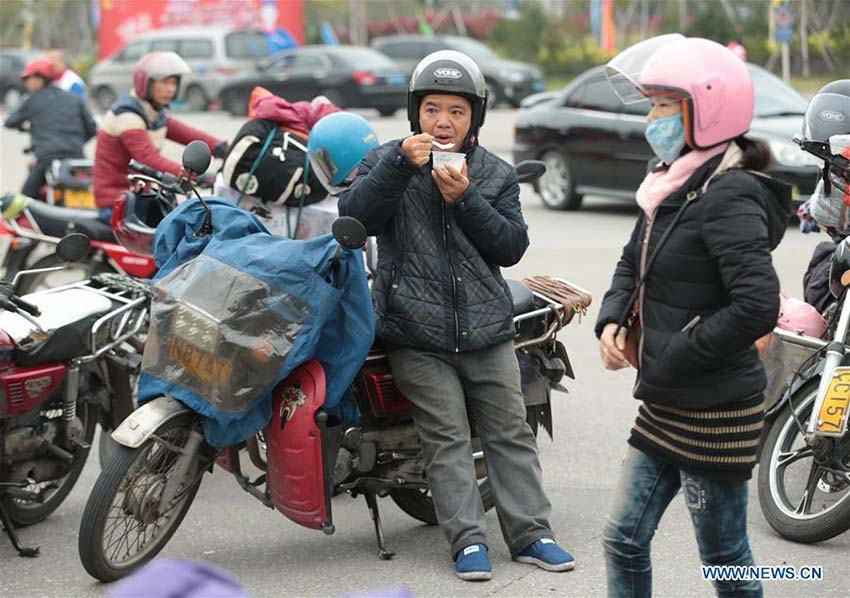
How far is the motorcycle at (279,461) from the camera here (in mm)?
4676

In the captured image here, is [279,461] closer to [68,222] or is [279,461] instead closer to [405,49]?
[68,222]

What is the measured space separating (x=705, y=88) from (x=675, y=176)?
24cm

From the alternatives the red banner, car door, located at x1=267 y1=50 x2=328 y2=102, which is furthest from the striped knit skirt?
the red banner

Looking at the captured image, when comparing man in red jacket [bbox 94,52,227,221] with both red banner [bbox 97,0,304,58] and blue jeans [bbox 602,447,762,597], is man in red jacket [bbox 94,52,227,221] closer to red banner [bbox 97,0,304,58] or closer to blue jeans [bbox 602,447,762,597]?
blue jeans [bbox 602,447,762,597]

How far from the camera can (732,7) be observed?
38.7 m

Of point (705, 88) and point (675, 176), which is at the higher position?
point (705, 88)

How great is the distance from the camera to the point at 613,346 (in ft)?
12.5

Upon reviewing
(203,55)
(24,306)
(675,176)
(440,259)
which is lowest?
(203,55)

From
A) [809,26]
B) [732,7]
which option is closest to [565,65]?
[732,7]

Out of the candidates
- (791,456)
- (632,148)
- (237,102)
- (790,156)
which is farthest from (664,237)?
(237,102)

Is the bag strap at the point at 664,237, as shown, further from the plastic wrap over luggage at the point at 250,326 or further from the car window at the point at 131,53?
the car window at the point at 131,53

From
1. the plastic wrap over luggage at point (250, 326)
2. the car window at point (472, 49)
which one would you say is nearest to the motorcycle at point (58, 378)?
the plastic wrap over luggage at point (250, 326)

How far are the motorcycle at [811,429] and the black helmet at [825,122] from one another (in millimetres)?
459

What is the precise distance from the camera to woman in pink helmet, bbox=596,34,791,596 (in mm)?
3559
